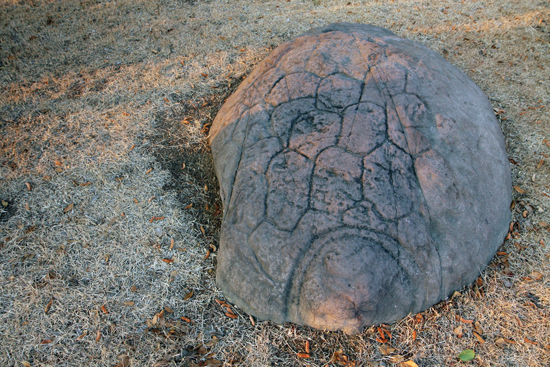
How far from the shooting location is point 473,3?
491cm

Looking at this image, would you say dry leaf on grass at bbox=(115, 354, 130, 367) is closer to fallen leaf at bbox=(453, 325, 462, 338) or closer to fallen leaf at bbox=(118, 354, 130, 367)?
fallen leaf at bbox=(118, 354, 130, 367)

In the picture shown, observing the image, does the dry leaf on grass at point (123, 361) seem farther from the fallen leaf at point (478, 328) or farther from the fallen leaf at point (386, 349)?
the fallen leaf at point (478, 328)

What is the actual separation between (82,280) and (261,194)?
1.37 meters

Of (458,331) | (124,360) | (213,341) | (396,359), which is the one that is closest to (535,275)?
(458,331)

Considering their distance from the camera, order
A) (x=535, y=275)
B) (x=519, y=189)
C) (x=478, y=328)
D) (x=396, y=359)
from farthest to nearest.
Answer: (x=519, y=189)
(x=535, y=275)
(x=478, y=328)
(x=396, y=359)

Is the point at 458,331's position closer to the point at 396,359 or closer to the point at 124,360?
the point at 396,359

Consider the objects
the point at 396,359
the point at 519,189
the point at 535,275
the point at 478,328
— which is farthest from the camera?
the point at 519,189

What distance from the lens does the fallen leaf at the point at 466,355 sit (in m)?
1.95

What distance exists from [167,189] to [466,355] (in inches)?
90.9

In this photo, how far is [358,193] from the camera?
1.99m

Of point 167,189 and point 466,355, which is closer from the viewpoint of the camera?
point 466,355

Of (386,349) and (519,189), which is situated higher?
(519,189)

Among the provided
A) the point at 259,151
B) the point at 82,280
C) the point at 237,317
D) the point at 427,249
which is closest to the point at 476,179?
the point at 427,249

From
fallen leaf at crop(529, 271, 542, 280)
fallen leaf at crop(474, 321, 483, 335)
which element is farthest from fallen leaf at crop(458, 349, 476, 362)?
fallen leaf at crop(529, 271, 542, 280)
